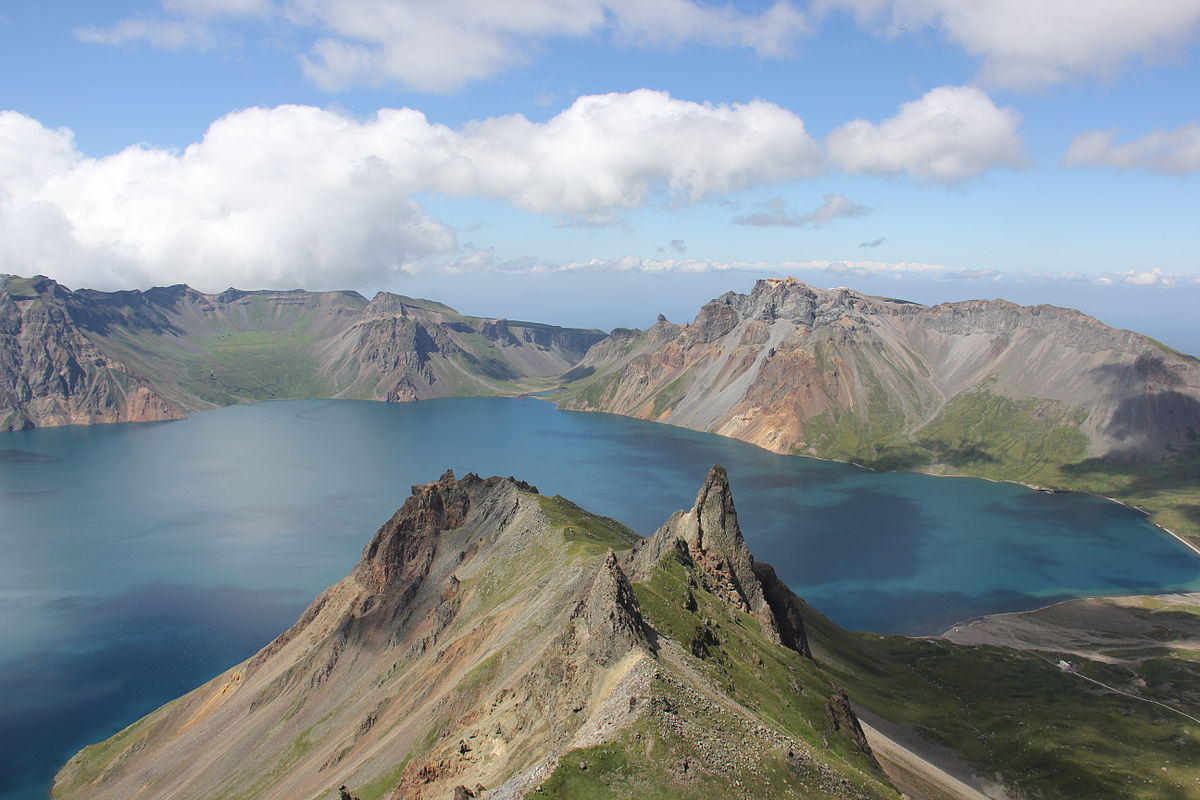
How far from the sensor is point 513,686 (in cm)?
6444

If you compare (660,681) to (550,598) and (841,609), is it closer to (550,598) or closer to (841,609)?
(550,598)

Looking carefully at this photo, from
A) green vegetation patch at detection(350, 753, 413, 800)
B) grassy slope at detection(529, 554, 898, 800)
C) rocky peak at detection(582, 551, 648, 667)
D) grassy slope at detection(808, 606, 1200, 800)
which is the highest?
rocky peak at detection(582, 551, 648, 667)

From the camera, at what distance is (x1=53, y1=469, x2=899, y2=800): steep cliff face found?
160 feet

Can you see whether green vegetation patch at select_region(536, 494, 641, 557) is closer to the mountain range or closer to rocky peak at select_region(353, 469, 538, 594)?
the mountain range

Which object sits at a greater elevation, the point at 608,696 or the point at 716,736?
the point at 608,696

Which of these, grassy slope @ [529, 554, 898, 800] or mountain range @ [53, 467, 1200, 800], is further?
mountain range @ [53, 467, 1200, 800]

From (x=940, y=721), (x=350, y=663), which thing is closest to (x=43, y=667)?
(x=350, y=663)

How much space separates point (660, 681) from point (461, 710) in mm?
30707

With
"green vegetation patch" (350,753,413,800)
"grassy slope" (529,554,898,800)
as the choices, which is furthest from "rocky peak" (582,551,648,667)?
"green vegetation patch" (350,753,413,800)

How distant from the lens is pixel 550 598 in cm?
8806

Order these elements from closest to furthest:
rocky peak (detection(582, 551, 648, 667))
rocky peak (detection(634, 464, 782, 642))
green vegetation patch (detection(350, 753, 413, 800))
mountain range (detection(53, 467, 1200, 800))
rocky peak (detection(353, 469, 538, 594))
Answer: mountain range (detection(53, 467, 1200, 800)), rocky peak (detection(582, 551, 648, 667)), green vegetation patch (detection(350, 753, 413, 800)), rocky peak (detection(634, 464, 782, 642)), rocky peak (detection(353, 469, 538, 594))

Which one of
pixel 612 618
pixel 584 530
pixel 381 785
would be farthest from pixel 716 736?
pixel 584 530

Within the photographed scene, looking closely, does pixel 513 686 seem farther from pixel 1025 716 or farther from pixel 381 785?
pixel 1025 716

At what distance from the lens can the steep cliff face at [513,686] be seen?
48719 mm
